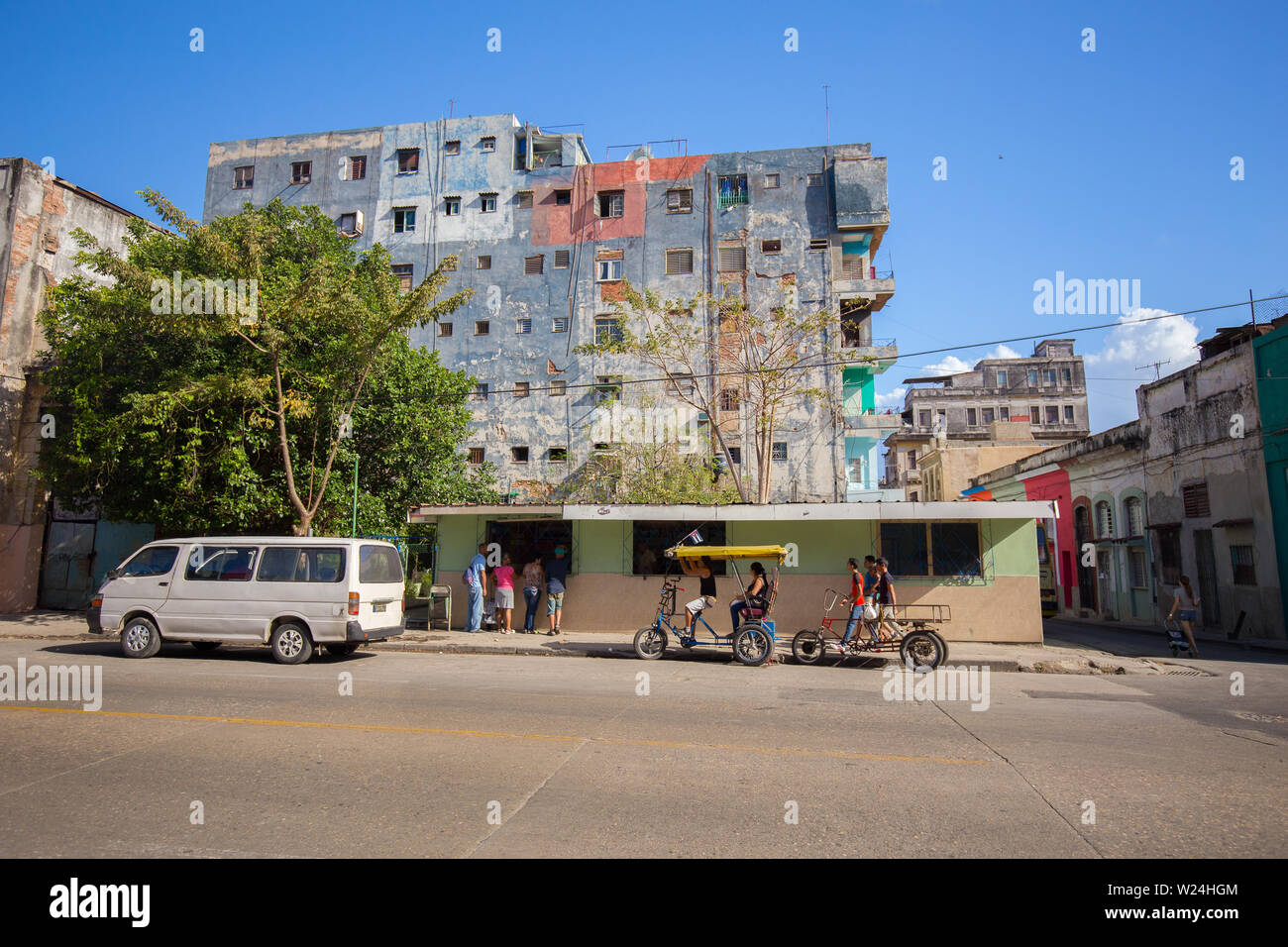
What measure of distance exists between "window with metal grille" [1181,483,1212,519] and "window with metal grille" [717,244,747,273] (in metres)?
22.5

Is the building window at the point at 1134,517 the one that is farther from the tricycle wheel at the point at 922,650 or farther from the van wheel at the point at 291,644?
the van wheel at the point at 291,644

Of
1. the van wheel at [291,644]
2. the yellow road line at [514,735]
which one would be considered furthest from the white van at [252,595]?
the yellow road line at [514,735]

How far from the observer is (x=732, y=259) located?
38.4 meters

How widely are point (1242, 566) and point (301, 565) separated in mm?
23720

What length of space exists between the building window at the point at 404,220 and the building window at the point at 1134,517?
37.0 metres

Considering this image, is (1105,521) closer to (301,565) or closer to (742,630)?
Answer: (742,630)

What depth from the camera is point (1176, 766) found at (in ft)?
21.4

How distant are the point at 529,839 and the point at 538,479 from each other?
34016 mm

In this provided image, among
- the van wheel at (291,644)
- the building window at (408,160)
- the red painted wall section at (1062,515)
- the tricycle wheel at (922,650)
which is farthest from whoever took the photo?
the building window at (408,160)

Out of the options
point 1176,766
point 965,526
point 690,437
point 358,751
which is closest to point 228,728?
point 358,751

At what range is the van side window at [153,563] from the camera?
12.8m

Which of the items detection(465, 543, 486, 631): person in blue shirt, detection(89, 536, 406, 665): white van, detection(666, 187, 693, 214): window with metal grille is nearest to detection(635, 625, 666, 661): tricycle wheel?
detection(89, 536, 406, 665): white van

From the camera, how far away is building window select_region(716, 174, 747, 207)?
3897cm
